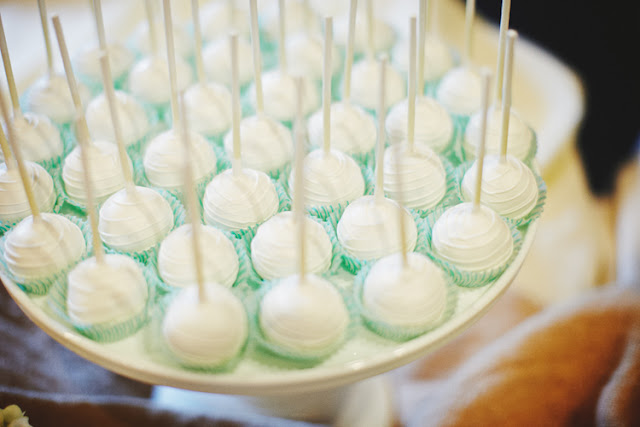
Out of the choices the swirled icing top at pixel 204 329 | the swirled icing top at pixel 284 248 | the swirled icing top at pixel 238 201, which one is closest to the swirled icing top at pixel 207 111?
the swirled icing top at pixel 238 201

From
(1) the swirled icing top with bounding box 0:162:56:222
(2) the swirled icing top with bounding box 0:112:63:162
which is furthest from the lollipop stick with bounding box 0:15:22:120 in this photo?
(1) the swirled icing top with bounding box 0:162:56:222

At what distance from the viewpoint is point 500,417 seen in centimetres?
98

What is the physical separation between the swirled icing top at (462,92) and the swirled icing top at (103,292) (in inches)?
24.6

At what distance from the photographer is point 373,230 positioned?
84 cm

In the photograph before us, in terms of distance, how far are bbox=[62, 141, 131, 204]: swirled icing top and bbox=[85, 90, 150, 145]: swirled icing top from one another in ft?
0.30

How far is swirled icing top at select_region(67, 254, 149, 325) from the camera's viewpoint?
755 millimetres

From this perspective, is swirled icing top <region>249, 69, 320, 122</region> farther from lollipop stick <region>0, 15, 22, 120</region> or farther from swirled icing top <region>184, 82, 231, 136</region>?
lollipop stick <region>0, 15, 22, 120</region>

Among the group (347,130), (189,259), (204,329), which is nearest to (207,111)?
(347,130)

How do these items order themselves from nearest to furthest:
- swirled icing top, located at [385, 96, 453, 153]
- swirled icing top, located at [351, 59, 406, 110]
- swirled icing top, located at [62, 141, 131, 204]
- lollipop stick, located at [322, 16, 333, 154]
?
A: lollipop stick, located at [322, 16, 333, 154] < swirled icing top, located at [62, 141, 131, 204] < swirled icing top, located at [385, 96, 453, 153] < swirled icing top, located at [351, 59, 406, 110]

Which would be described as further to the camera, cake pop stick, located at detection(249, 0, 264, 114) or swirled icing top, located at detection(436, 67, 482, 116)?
swirled icing top, located at detection(436, 67, 482, 116)

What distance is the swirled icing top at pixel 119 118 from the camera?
1.03 metres

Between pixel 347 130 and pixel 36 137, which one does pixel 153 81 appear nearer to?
pixel 36 137

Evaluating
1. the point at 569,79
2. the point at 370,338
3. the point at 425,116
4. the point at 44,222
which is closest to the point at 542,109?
the point at 569,79

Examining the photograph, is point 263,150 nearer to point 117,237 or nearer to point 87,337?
point 117,237
